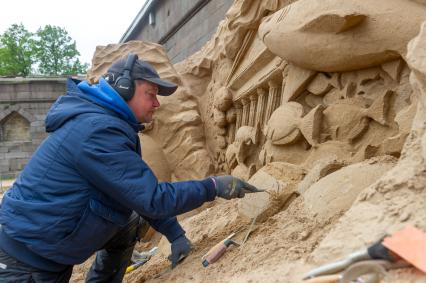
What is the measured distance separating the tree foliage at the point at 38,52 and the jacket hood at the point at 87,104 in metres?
18.9

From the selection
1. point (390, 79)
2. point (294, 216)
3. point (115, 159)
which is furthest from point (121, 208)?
point (390, 79)

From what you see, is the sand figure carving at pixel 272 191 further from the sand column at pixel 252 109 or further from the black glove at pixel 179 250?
the sand column at pixel 252 109

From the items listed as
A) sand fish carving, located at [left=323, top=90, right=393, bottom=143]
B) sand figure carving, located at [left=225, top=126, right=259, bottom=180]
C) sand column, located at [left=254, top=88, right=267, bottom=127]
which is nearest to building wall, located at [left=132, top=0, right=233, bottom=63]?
sand column, located at [left=254, top=88, right=267, bottom=127]

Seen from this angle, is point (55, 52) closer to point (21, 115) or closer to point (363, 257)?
point (21, 115)

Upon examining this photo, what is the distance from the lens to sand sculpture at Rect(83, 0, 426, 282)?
1086 millimetres

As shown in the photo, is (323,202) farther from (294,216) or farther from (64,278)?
(64,278)

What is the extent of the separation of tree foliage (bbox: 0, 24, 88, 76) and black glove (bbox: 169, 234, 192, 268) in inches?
748

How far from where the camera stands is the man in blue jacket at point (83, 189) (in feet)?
4.93

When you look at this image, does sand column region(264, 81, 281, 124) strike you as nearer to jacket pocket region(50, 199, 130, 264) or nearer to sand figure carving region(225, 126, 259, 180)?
sand figure carving region(225, 126, 259, 180)

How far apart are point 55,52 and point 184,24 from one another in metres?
→ 15.3

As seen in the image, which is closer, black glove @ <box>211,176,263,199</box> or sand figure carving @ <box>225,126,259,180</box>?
black glove @ <box>211,176,263,199</box>

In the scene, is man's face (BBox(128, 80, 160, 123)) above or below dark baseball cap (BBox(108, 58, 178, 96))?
below

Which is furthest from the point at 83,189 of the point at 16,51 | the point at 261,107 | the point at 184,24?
the point at 16,51

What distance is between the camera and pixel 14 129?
11703 mm
